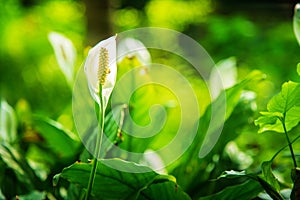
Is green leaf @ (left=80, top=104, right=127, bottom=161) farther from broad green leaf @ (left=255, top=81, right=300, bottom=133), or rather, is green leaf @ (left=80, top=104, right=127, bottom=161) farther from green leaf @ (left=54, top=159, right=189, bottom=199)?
broad green leaf @ (left=255, top=81, right=300, bottom=133)

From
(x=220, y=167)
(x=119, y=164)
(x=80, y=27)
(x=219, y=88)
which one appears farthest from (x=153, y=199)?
(x=80, y=27)

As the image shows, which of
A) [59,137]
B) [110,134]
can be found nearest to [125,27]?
[59,137]

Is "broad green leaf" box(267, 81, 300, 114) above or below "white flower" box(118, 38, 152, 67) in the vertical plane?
above

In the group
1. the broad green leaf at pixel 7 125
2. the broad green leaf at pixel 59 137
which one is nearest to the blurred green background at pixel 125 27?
the broad green leaf at pixel 7 125

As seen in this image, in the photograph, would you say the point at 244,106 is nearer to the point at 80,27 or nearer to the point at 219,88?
the point at 219,88

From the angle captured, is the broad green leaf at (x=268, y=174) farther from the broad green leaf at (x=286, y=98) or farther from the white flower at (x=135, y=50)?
the white flower at (x=135, y=50)

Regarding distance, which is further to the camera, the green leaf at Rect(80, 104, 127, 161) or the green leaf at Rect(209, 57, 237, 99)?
the green leaf at Rect(209, 57, 237, 99)

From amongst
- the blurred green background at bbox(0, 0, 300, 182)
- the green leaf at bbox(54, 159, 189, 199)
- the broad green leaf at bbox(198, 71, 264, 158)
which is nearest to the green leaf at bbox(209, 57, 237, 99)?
the broad green leaf at bbox(198, 71, 264, 158)
